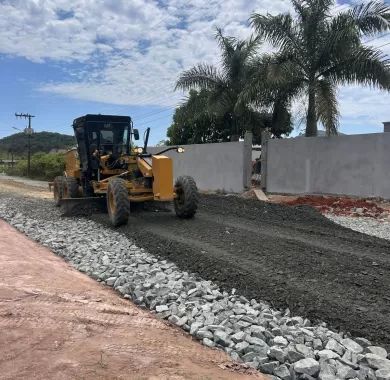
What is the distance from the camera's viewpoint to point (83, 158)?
1480cm

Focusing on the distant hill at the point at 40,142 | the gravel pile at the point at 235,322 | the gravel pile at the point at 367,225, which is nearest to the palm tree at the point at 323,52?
the gravel pile at the point at 367,225

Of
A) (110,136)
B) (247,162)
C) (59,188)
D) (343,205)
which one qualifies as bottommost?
(343,205)

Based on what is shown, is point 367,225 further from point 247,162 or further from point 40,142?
point 40,142

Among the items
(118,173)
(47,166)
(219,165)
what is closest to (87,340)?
(118,173)

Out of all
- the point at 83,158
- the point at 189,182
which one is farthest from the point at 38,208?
the point at 189,182

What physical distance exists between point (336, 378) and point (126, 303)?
308 centimetres

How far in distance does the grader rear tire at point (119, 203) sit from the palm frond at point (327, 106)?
30.7 feet

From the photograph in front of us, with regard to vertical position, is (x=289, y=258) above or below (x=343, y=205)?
below

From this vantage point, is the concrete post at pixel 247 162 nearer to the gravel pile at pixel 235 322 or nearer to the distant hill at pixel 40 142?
the gravel pile at pixel 235 322

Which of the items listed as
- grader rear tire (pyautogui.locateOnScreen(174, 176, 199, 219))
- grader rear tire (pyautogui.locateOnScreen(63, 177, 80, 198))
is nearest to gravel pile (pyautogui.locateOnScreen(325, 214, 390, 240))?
grader rear tire (pyautogui.locateOnScreen(174, 176, 199, 219))

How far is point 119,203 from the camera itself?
38.3 feet

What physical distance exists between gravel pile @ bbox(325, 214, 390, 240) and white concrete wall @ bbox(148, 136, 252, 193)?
6.93 meters

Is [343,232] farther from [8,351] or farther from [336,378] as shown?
[8,351]

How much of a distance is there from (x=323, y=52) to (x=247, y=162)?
5223 millimetres
